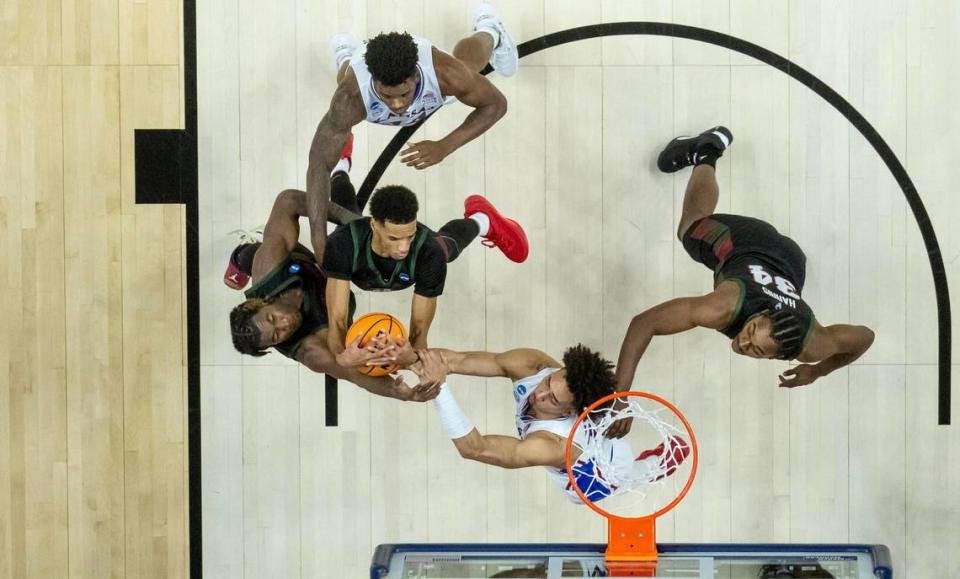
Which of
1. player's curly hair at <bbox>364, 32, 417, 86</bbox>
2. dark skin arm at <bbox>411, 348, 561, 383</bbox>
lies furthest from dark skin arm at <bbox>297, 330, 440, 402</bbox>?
player's curly hair at <bbox>364, 32, 417, 86</bbox>

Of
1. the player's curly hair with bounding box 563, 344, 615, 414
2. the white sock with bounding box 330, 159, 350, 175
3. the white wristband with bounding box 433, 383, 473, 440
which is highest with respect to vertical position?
the white sock with bounding box 330, 159, 350, 175

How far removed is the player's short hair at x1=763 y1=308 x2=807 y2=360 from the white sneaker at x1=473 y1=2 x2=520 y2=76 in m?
2.21

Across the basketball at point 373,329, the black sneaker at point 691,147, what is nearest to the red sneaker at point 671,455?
the basketball at point 373,329

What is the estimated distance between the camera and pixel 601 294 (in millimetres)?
5676

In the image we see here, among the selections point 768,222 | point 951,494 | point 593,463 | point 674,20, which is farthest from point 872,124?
point 593,463

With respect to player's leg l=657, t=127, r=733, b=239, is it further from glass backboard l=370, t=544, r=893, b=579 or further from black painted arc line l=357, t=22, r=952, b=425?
glass backboard l=370, t=544, r=893, b=579

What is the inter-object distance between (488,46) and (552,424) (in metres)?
2.29

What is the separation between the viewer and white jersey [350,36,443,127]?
450 centimetres

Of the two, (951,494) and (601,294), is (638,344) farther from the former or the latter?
(951,494)

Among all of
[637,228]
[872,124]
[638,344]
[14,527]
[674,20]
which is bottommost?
[14,527]

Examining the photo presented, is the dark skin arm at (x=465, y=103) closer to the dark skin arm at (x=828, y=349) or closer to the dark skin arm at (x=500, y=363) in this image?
the dark skin arm at (x=500, y=363)

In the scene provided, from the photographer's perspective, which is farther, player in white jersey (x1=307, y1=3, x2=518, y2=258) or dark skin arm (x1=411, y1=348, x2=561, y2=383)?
dark skin arm (x1=411, y1=348, x2=561, y2=383)

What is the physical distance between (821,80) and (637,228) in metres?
1.51

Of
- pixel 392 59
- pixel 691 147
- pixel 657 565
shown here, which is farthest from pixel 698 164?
pixel 657 565
